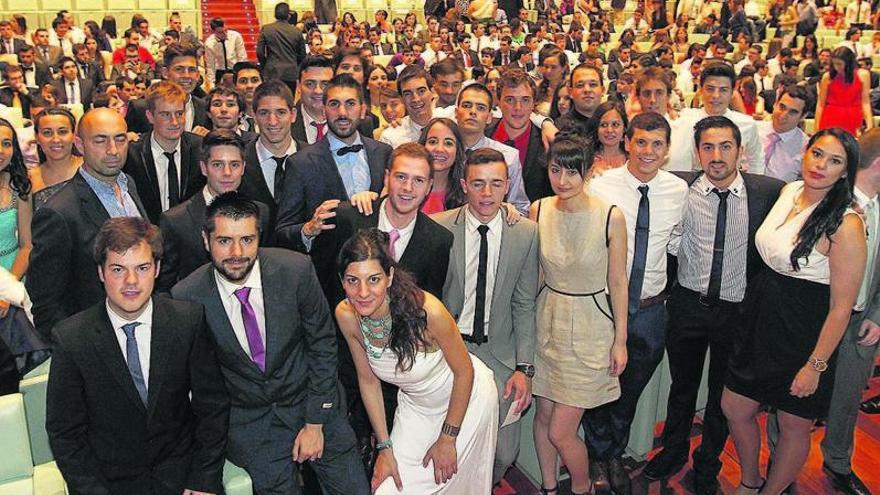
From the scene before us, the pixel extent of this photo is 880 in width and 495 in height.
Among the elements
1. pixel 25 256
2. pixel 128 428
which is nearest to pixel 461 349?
pixel 128 428

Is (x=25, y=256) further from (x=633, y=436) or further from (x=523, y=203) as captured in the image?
A: (x=633, y=436)

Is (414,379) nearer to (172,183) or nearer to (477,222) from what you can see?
(477,222)

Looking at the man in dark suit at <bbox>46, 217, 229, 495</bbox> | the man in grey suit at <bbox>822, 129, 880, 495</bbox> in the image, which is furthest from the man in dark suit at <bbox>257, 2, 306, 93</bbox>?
the man in grey suit at <bbox>822, 129, 880, 495</bbox>

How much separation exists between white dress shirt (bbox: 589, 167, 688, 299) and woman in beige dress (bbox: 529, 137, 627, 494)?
239mm

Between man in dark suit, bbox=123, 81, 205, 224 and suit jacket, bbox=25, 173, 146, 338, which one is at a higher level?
man in dark suit, bbox=123, 81, 205, 224

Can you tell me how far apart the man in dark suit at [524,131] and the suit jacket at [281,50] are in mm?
4367

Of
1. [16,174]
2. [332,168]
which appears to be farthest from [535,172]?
[16,174]

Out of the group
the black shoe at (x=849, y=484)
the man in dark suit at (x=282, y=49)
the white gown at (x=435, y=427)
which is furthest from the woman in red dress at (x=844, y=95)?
the white gown at (x=435, y=427)

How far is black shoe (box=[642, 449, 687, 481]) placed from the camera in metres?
3.56

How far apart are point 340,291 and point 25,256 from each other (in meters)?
1.36

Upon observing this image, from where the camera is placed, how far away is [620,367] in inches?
119

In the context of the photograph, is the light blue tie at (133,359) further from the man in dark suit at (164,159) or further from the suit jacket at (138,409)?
the man in dark suit at (164,159)

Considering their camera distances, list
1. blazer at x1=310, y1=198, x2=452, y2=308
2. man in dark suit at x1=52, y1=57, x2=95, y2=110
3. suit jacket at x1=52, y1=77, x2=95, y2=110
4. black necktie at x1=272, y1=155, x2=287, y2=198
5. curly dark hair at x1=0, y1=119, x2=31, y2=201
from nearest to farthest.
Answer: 1. blazer at x1=310, y1=198, x2=452, y2=308
2. curly dark hair at x1=0, y1=119, x2=31, y2=201
3. black necktie at x1=272, y1=155, x2=287, y2=198
4. suit jacket at x1=52, y1=77, x2=95, y2=110
5. man in dark suit at x1=52, y1=57, x2=95, y2=110

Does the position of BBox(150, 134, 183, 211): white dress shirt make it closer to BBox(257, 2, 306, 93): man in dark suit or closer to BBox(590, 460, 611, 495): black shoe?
BBox(590, 460, 611, 495): black shoe
